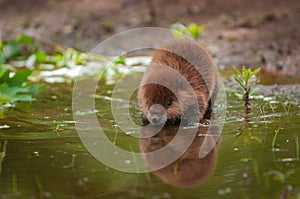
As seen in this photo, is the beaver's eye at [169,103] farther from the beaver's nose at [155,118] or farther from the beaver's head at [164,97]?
the beaver's nose at [155,118]

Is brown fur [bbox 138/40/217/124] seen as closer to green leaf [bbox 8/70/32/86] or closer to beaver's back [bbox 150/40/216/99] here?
beaver's back [bbox 150/40/216/99]

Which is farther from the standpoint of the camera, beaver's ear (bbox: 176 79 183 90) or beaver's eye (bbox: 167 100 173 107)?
beaver's ear (bbox: 176 79 183 90)

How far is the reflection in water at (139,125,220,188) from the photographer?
424cm

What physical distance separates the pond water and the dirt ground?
10.8 feet

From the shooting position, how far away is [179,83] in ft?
20.4

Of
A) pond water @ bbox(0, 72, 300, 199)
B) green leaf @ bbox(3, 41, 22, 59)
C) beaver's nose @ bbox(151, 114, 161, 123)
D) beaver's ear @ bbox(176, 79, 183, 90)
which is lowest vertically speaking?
pond water @ bbox(0, 72, 300, 199)

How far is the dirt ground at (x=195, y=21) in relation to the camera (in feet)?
31.7

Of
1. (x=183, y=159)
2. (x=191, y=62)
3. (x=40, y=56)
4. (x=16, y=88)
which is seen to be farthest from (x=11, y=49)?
(x=183, y=159)

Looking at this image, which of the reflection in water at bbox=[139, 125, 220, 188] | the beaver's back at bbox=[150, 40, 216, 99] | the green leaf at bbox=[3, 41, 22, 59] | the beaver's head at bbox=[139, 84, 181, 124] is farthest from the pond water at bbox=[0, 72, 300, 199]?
the green leaf at bbox=[3, 41, 22, 59]

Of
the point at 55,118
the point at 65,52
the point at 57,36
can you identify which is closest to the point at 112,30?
the point at 57,36

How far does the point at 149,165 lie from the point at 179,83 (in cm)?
176

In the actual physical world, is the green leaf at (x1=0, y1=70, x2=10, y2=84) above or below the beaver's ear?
above

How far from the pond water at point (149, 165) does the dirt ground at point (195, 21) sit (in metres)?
3.29

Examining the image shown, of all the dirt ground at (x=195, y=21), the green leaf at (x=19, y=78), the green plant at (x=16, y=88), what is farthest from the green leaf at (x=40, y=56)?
the green leaf at (x=19, y=78)
